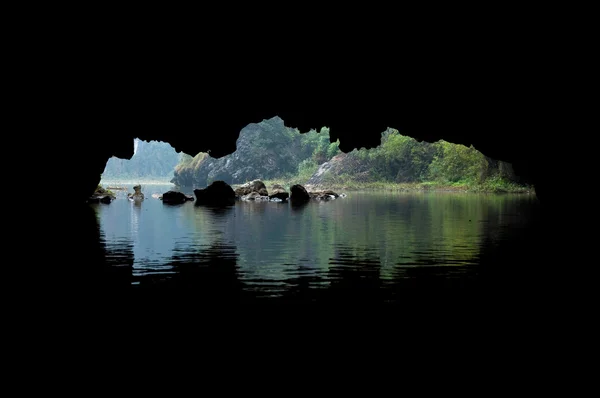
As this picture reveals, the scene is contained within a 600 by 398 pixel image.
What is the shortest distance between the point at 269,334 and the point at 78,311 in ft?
11.6

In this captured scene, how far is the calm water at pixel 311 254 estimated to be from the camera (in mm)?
10336

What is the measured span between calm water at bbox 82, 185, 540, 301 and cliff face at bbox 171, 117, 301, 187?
8017 centimetres

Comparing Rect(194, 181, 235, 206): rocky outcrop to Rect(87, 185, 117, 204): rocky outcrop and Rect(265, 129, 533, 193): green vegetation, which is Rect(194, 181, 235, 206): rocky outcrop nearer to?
Rect(87, 185, 117, 204): rocky outcrop

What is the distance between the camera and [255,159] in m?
106

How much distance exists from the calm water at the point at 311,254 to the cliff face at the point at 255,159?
80.2 meters

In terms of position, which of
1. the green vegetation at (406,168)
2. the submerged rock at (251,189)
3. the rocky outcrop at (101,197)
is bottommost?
the rocky outcrop at (101,197)

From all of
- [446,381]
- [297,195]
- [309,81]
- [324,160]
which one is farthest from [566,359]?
[324,160]

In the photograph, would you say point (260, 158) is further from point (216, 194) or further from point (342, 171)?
point (216, 194)

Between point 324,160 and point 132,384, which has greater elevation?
point 324,160

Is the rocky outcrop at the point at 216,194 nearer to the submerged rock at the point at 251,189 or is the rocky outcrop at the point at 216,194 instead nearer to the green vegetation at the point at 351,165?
the submerged rock at the point at 251,189

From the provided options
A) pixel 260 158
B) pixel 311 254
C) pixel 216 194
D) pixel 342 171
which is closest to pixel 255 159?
pixel 260 158

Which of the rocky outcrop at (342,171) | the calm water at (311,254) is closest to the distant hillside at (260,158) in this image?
the rocky outcrop at (342,171)

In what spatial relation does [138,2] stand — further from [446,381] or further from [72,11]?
[446,381]

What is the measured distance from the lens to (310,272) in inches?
461
